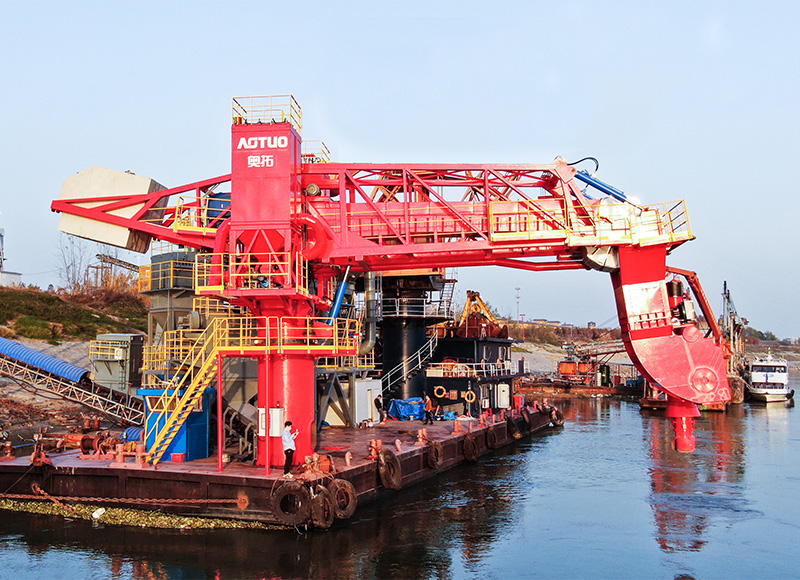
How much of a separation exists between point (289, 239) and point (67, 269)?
7309 centimetres

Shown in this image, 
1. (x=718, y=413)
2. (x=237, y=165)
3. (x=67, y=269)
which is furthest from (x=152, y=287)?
(x=67, y=269)

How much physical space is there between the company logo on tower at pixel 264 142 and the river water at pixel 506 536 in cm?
1096

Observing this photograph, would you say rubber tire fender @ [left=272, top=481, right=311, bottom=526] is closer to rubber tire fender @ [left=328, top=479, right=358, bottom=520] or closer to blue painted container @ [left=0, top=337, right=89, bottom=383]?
rubber tire fender @ [left=328, top=479, right=358, bottom=520]

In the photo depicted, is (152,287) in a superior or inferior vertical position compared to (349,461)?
superior

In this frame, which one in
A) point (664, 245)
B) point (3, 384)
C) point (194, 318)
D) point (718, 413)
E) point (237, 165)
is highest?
point (237, 165)

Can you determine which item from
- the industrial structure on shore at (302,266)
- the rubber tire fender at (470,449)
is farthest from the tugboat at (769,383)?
the industrial structure on shore at (302,266)

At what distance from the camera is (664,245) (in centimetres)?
2216

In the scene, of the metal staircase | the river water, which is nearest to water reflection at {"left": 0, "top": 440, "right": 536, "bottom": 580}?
the river water

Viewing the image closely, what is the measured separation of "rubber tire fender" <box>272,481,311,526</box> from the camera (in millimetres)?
18547

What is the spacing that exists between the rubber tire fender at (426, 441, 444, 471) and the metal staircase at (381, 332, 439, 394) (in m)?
10.5

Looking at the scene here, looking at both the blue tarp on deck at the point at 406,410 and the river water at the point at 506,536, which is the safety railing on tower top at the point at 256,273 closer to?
the river water at the point at 506,536

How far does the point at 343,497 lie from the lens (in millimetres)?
19641

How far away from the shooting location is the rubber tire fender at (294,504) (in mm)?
18547

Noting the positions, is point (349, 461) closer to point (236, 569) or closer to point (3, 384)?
point (236, 569)
